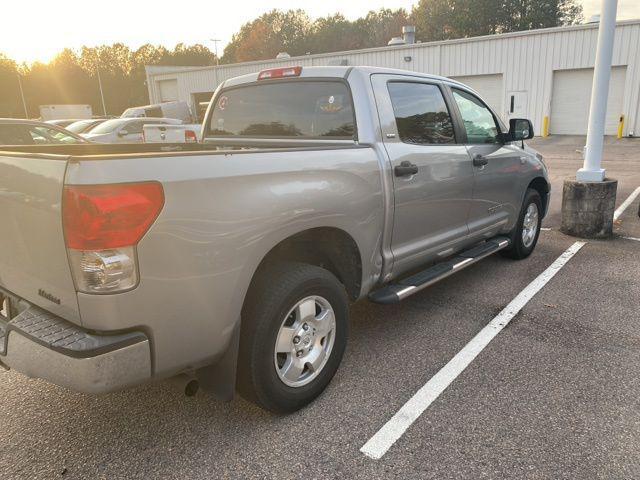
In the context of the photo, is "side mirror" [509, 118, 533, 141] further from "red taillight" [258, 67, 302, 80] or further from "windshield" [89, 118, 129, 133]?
"windshield" [89, 118, 129, 133]

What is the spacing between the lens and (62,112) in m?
45.8

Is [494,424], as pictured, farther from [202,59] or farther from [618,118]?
[202,59]

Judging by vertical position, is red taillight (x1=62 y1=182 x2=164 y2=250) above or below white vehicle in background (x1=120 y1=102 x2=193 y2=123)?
above

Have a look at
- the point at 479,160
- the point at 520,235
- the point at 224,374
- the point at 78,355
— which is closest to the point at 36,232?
the point at 78,355

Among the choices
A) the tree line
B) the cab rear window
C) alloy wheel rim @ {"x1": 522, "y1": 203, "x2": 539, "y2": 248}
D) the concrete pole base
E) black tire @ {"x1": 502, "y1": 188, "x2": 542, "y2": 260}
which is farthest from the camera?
the tree line

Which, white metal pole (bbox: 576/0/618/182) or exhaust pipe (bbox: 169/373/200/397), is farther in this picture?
white metal pole (bbox: 576/0/618/182)

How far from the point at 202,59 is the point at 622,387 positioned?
300ft

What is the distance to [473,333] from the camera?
374cm

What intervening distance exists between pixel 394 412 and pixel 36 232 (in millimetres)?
2009

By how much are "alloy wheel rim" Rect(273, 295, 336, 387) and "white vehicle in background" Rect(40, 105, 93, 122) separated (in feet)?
157

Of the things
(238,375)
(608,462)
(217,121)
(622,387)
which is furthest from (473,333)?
(217,121)

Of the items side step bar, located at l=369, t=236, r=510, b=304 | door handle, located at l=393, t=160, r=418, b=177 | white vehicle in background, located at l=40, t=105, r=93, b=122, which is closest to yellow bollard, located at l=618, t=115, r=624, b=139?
side step bar, located at l=369, t=236, r=510, b=304

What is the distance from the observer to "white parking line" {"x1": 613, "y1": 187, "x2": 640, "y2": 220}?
25.2 ft

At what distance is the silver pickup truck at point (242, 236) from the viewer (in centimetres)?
194
